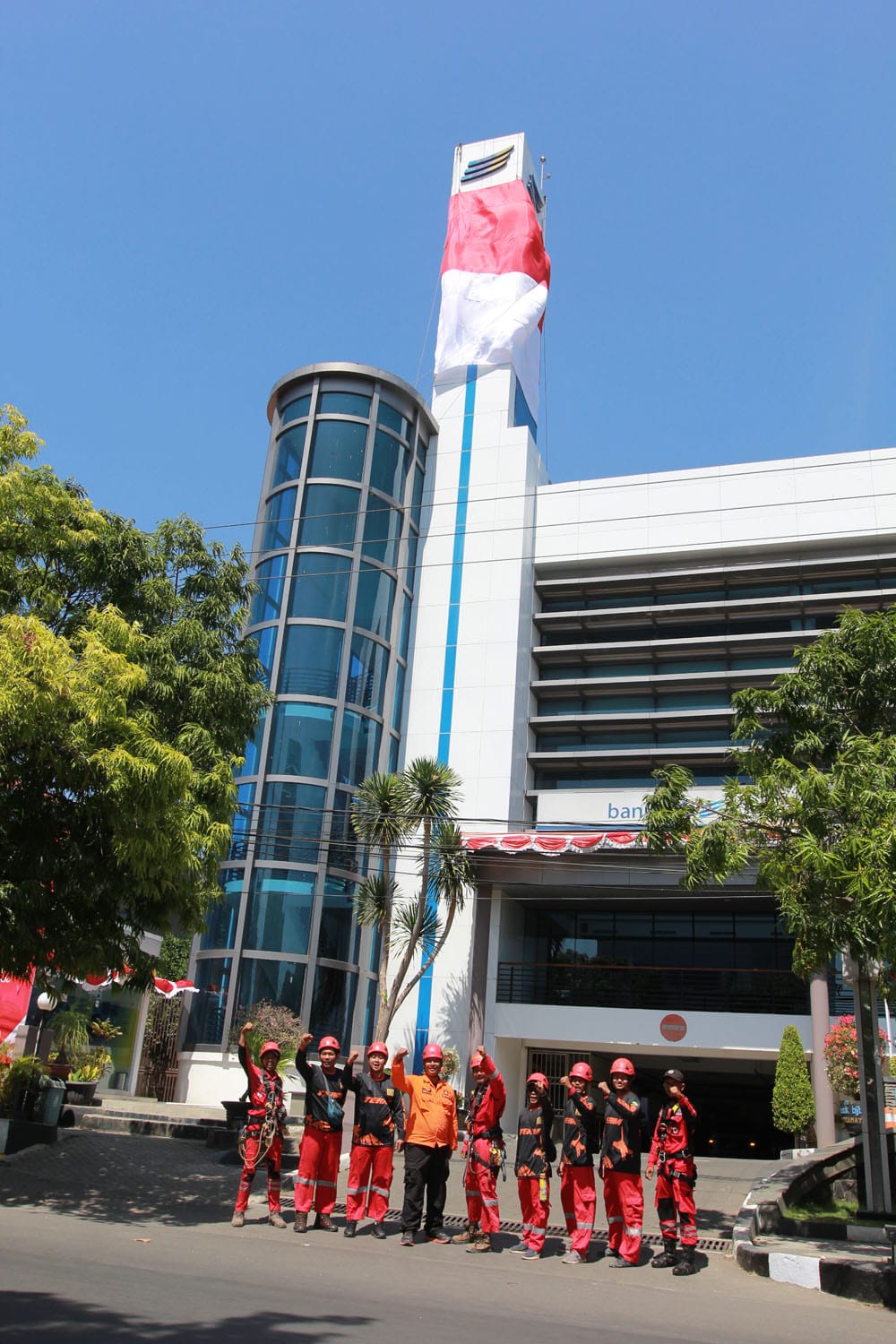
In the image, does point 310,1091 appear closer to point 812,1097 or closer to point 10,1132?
point 10,1132

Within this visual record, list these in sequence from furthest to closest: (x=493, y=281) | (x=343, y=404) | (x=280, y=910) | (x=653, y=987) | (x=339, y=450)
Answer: (x=493, y=281)
(x=343, y=404)
(x=339, y=450)
(x=653, y=987)
(x=280, y=910)

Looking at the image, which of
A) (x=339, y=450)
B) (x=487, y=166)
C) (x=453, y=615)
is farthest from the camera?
(x=487, y=166)

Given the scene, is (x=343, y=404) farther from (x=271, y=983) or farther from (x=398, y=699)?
(x=271, y=983)

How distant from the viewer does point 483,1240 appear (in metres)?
9.76

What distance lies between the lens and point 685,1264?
30.2ft

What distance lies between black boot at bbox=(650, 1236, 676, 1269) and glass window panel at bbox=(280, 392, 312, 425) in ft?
95.7

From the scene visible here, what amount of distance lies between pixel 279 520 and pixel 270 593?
2.46m

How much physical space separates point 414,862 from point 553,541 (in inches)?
486

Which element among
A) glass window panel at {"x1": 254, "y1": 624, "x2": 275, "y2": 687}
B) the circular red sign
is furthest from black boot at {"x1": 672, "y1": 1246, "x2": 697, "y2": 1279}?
glass window panel at {"x1": 254, "y1": 624, "x2": 275, "y2": 687}

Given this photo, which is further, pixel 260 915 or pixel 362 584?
pixel 362 584

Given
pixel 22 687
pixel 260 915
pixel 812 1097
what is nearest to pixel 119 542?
pixel 22 687

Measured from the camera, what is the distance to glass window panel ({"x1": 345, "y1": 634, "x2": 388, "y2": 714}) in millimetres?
31953

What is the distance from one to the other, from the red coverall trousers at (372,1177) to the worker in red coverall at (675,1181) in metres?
2.58

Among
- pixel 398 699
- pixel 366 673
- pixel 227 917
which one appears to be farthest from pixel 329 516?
pixel 227 917
